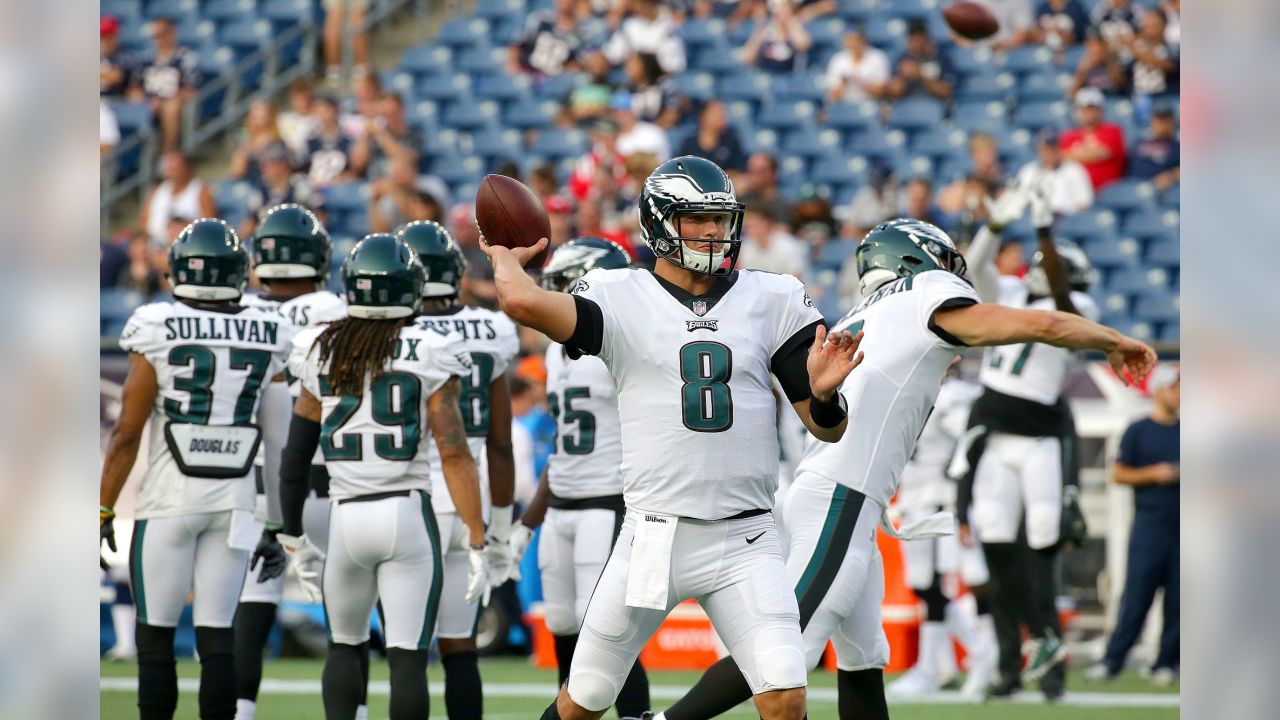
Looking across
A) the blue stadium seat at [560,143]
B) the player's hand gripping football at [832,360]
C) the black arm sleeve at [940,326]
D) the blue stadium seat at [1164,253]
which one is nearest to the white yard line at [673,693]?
the black arm sleeve at [940,326]

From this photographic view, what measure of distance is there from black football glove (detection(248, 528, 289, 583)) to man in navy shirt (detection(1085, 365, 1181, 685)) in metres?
5.57

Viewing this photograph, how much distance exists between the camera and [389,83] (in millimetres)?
16688

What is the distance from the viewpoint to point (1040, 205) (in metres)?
7.24

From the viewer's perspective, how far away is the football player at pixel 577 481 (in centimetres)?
638

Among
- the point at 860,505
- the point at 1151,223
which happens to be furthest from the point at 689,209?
the point at 1151,223

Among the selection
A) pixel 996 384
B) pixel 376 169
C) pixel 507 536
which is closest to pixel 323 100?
pixel 376 169

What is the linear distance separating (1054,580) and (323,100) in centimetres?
910

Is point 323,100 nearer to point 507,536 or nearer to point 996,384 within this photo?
point 996,384

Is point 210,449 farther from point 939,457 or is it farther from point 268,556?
point 939,457

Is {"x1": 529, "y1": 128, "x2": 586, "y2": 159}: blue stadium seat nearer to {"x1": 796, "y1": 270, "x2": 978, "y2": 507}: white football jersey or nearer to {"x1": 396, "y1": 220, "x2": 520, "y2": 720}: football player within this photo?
{"x1": 396, "y1": 220, "x2": 520, "y2": 720}: football player

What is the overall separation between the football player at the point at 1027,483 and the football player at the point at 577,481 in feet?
9.51

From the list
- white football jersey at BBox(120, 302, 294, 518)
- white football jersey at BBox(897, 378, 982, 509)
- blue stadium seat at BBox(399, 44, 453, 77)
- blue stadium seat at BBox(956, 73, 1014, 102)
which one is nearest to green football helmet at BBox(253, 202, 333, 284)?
white football jersey at BBox(120, 302, 294, 518)

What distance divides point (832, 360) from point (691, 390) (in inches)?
16.1

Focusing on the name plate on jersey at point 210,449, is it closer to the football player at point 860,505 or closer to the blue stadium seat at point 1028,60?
the football player at point 860,505
